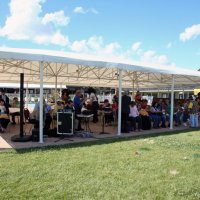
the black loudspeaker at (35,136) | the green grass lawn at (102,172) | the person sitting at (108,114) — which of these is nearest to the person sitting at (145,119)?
the person sitting at (108,114)

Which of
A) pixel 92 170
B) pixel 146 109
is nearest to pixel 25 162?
pixel 92 170

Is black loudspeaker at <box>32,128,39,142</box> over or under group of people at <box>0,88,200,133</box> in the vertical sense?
under

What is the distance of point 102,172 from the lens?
6582mm

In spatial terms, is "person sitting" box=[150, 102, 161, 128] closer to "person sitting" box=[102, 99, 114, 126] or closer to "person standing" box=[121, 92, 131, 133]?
"person sitting" box=[102, 99, 114, 126]

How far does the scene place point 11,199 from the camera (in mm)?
4949

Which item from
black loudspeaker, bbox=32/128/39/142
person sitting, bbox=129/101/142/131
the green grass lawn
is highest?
person sitting, bbox=129/101/142/131

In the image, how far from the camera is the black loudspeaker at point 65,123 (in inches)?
410

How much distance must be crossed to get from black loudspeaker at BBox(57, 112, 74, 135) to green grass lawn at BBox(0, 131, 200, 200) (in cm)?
102

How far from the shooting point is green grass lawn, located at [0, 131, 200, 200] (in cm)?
534

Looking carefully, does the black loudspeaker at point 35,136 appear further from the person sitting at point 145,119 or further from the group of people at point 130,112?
the person sitting at point 145,119

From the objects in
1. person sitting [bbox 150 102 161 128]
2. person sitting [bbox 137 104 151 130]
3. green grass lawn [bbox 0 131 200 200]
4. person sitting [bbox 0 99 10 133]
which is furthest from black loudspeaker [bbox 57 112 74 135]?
person sitting [bbox 150 102 161 128]

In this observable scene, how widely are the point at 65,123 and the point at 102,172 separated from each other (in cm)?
414

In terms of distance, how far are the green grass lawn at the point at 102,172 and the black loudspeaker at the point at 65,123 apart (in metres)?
1.02

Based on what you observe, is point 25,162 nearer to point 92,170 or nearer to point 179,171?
point 92,170
